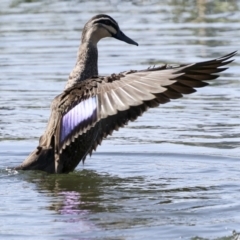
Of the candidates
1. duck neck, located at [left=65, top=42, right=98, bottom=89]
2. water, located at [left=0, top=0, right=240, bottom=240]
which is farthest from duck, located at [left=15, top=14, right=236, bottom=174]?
water, located at [left=0, top=0, right=240, bottom=240]

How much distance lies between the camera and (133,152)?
36.6 ft

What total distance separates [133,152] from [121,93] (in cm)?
258

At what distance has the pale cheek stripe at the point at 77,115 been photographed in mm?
8953

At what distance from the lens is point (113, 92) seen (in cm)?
878

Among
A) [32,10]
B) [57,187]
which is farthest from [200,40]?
[57,187]

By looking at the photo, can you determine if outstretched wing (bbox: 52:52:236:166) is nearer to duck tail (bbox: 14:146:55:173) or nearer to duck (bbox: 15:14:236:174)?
duck (bbox: 15:14:236:174)

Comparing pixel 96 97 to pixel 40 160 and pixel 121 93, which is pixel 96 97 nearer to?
pixel 121 93

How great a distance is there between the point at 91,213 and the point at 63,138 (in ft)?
3.34

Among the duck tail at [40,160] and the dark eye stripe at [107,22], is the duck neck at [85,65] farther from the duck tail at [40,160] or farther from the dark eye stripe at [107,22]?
the duck tail at [40,160]

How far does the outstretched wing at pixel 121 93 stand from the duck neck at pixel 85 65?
2.06ft

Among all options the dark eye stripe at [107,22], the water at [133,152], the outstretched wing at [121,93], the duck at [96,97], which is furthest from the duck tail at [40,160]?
the dark eye stripe at [107,22]

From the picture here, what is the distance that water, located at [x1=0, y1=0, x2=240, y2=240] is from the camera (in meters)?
8.28

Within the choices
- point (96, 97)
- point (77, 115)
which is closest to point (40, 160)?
point (77, 115)

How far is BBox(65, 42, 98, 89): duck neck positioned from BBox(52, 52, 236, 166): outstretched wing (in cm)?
63
